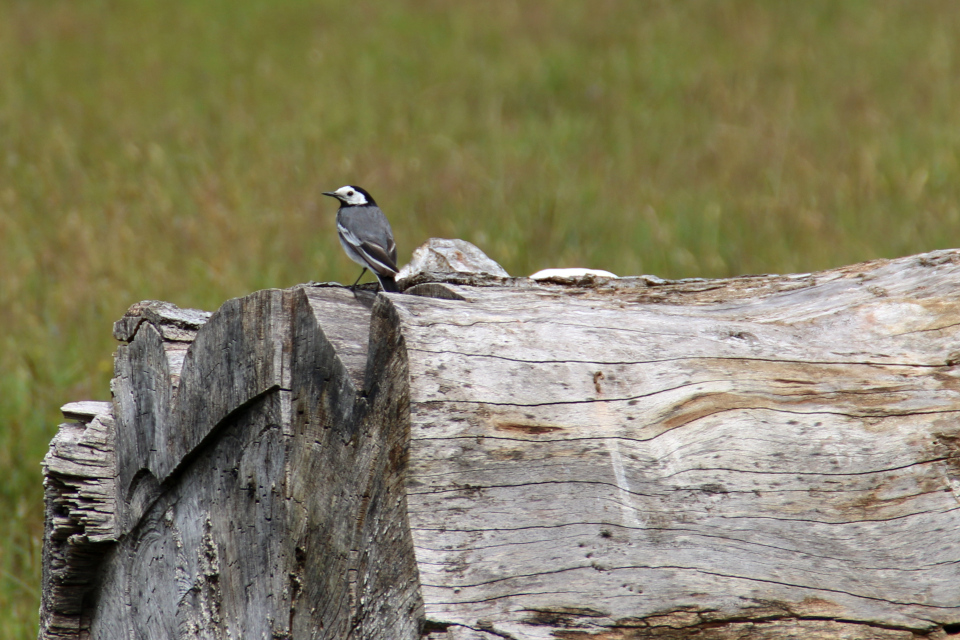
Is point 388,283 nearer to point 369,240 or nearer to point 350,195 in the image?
point 369,240

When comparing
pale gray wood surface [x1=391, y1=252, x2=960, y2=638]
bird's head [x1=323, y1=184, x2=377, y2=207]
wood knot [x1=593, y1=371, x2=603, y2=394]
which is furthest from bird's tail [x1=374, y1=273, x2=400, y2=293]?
bird's head [x1=323, y1=184, x2=377, y2=207]

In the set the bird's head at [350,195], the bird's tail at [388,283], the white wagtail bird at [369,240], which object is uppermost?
the bird's head at [350,195]

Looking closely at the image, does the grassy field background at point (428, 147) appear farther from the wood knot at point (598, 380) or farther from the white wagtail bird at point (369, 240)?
the wood knot at point (598, 380)

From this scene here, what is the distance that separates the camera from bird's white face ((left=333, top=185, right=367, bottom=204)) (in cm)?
552

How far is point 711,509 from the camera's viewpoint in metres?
2.12

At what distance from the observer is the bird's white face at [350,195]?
18.1ft

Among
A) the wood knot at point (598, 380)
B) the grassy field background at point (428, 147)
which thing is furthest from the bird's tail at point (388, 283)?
the grassy field background at point (428, 147)

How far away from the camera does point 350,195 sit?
5.59 m

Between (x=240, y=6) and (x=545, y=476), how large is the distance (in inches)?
509

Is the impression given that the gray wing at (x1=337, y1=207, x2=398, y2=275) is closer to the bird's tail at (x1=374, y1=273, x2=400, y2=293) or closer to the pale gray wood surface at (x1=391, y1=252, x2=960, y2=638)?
the bird's tail at (x1=374, y1=273, x2=400, y2=293)

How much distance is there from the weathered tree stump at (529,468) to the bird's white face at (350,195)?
2851 millimetres

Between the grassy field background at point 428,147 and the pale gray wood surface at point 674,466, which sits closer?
the pale gray wood surface at point 674,466

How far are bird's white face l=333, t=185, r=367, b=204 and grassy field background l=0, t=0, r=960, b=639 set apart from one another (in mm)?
449

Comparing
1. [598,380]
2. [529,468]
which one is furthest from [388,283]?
[529,468]
